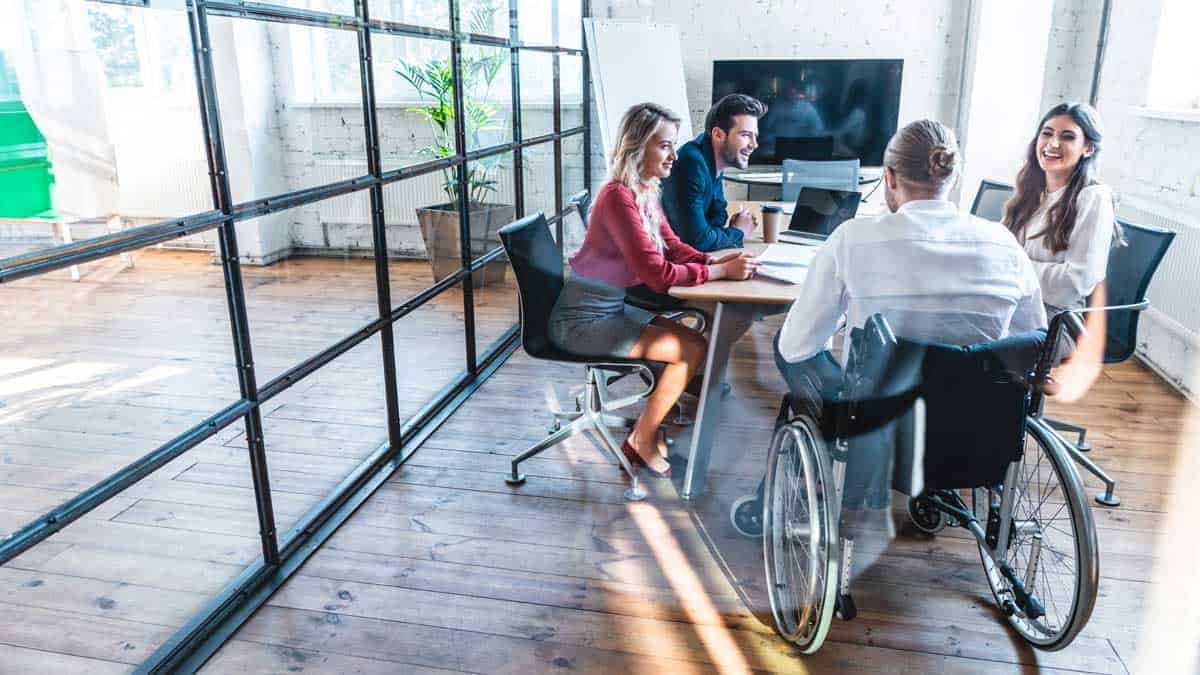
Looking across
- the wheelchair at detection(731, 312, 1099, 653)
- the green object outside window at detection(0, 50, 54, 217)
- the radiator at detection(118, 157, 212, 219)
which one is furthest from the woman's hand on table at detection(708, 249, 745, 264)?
the green object outside window at detection(0, 50, 54, 217)

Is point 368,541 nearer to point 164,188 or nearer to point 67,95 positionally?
point 164,188

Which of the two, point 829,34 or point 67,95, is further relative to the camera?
point 829,34

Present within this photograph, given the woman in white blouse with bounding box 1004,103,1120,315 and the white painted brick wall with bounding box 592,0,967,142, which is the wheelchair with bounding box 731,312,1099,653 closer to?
the woman in white blouse with bounding box 1004,103,1120,315

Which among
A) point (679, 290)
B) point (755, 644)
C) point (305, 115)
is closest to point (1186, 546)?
point (755, 644)

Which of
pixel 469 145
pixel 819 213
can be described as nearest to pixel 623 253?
pixel 819 213

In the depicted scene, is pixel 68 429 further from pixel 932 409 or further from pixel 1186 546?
pixel 1186 546

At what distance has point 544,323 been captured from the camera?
8.25ft

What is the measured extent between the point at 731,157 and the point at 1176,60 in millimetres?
2421

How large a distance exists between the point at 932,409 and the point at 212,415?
1639 millimetres

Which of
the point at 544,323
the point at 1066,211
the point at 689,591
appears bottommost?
the point at 689,591

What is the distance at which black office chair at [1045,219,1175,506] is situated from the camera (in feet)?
7.78

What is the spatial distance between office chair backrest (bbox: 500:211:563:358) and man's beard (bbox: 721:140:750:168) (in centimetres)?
75

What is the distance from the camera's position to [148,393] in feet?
8.43

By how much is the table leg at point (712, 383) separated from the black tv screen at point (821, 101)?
2990 mm
